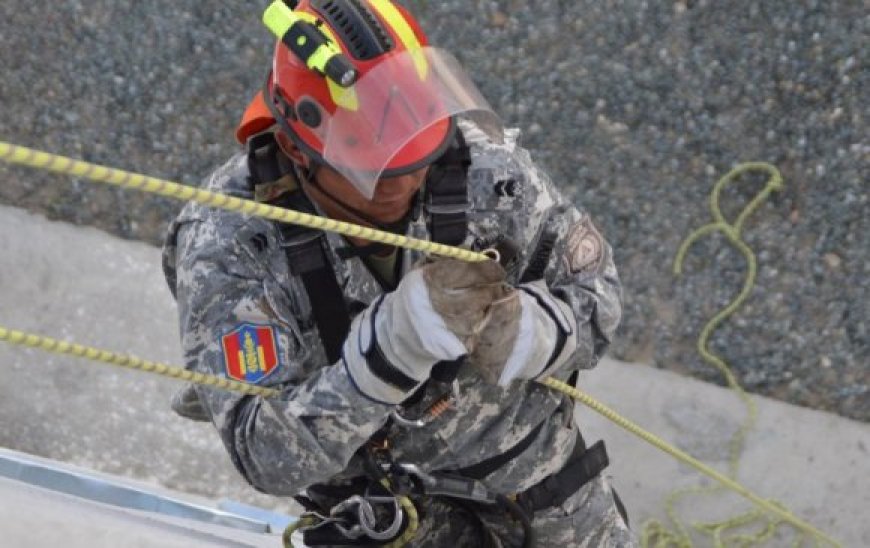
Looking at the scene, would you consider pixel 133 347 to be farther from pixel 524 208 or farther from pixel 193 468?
pixel 524 208

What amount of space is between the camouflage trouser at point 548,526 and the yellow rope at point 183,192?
3.09ft

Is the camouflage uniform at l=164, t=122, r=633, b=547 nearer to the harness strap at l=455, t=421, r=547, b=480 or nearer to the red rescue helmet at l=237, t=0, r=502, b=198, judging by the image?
the harness strap at l=455, t=421, r=547, b=480

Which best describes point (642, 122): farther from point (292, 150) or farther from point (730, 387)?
point (292, 150)

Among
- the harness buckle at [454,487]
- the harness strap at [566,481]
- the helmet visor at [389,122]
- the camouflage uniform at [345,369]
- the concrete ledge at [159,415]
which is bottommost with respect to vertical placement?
the concrete ledge at [159,415]

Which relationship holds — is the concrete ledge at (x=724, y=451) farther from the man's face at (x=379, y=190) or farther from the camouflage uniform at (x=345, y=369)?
the man's face at (x=379, y=190)

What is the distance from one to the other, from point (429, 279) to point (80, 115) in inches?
120

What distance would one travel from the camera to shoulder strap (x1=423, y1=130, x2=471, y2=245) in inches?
A: 78.5

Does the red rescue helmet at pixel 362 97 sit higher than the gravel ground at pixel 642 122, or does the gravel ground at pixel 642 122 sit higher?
the red rescue helmet at pixel 362 97

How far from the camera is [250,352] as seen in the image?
74.8 inches

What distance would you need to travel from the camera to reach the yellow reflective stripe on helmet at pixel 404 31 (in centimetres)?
195

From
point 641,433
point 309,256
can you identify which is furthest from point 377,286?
point 641,433

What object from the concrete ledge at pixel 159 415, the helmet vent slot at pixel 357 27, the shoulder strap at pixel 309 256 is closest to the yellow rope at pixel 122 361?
the shoulder strap at pixel 309 256

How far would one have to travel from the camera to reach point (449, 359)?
173 cm

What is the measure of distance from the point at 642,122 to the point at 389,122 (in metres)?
2.26
